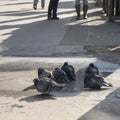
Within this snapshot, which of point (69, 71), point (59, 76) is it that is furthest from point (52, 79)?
point (69, 71)

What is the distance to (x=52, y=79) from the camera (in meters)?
7.99

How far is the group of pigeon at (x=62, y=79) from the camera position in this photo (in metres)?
7.51

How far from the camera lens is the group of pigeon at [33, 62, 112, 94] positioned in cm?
751

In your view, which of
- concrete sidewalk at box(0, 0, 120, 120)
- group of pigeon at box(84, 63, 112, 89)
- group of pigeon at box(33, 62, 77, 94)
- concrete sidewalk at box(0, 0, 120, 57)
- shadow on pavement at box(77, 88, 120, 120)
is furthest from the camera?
concrete sidewalk at box(0, 0, 120, 57)

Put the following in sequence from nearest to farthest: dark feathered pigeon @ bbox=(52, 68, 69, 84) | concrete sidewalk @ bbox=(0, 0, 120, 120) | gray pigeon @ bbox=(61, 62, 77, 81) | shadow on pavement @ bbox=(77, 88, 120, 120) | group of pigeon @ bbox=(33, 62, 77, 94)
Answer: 1. shadow on pavement @ bbox=(77, 88, 120, 120)
2. concrete sidewalk @ bbox=(0, 0, 120, 120)
3. group of pigeon @ bbox=(33, 62, 77, 94)
4. dark feathered pigeon @ bbox=(52, 68, 69, 84)
5. gray pigeon @ bbox=(61, 62, 77, 81)

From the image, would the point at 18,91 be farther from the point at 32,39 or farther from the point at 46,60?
the point at 32,39

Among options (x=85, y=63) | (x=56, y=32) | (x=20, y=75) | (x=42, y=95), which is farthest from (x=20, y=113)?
(x=56, y=32)

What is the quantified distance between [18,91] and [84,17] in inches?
421

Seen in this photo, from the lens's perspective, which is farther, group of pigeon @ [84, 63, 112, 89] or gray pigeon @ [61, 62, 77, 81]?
gray pigeon @ [61, 62, 77, 81]

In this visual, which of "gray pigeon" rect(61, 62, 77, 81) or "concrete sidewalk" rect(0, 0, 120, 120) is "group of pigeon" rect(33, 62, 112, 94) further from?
"concrete sidewalk" rect(0, 0, 120, 120)

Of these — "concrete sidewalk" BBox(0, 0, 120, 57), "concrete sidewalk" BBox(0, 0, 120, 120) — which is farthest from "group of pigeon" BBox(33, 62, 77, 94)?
"concrete sidewalk" BBox(0, 0, 120, 57)

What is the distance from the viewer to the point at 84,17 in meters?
18.2

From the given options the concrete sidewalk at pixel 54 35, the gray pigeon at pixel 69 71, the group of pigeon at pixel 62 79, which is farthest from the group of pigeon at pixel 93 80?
the concrete sidewalk at pixel 54 35

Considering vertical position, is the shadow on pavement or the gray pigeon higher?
the gray pigeon
